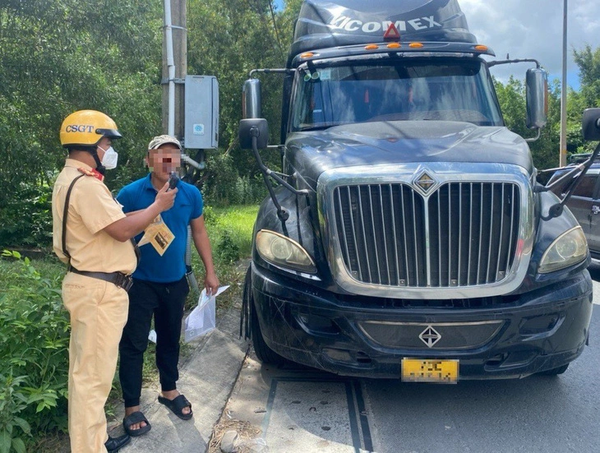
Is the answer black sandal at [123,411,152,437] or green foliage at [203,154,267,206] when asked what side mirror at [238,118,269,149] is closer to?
black sandal at [123,411,152,437]

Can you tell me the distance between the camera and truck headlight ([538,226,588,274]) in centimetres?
396

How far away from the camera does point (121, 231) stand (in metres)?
3.10

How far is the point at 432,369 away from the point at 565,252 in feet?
3.82

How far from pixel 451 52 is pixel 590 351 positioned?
9.96 ft

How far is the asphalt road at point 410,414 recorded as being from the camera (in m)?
3.86

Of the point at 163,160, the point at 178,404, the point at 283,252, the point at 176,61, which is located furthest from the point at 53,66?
the point at 178,404

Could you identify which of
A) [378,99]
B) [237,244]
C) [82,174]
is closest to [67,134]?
[82,174]

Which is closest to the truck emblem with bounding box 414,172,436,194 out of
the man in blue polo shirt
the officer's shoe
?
the man in blue polo shirt

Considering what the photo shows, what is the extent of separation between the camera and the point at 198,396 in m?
4.35

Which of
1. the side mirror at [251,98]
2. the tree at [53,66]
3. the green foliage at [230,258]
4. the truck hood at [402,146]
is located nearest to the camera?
the truck hood at [402,146]

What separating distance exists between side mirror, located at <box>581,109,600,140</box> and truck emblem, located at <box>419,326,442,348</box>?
2.00 m

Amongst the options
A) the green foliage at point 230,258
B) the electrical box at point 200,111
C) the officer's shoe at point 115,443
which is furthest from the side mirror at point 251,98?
the officer's shoe at point 115,443

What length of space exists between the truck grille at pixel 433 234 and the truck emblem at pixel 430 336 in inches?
10.7

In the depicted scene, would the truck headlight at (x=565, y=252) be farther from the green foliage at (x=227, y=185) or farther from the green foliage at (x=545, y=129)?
the green foliage at (x=545, y=129)
